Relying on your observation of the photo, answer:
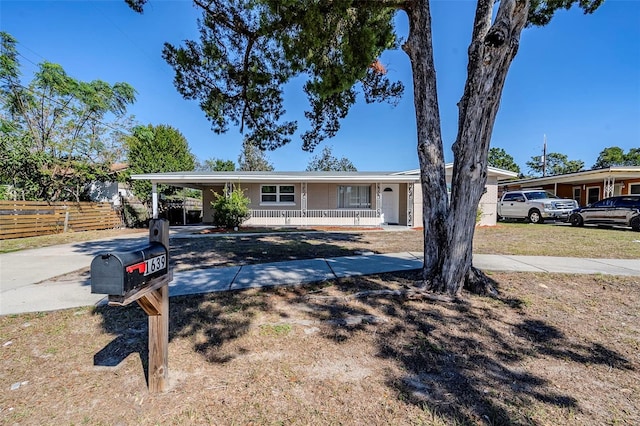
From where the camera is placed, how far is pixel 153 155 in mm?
23781

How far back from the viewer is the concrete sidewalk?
14.5 feet

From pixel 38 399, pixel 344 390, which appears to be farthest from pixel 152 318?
pixel 344 390

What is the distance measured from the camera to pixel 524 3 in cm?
377

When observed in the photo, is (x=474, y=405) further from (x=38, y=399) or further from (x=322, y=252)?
(x=322, y=252)

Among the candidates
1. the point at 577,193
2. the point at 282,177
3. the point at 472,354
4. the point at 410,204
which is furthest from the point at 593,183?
the point at 472,354

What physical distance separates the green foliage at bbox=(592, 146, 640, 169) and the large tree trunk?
55.8m

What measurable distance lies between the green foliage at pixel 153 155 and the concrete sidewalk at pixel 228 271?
13.9 metres

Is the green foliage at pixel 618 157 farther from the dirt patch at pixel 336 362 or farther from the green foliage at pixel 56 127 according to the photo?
the green foliage at pixel 56 127

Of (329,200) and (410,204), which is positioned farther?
(329,200)

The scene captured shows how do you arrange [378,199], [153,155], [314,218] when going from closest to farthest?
1. [378,199]
2. [314,218]
3. [153,155]

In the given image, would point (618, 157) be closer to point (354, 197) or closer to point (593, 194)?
point (593, 194)

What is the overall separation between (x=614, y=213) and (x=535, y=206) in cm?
392

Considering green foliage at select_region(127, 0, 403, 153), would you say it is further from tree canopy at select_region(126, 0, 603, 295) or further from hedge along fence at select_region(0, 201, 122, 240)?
hedge along fence at select_region(0, 201, 122, 240)

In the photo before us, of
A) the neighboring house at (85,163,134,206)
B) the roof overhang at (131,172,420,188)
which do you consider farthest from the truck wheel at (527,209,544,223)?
the neighboring house at (85,163,134,206)
